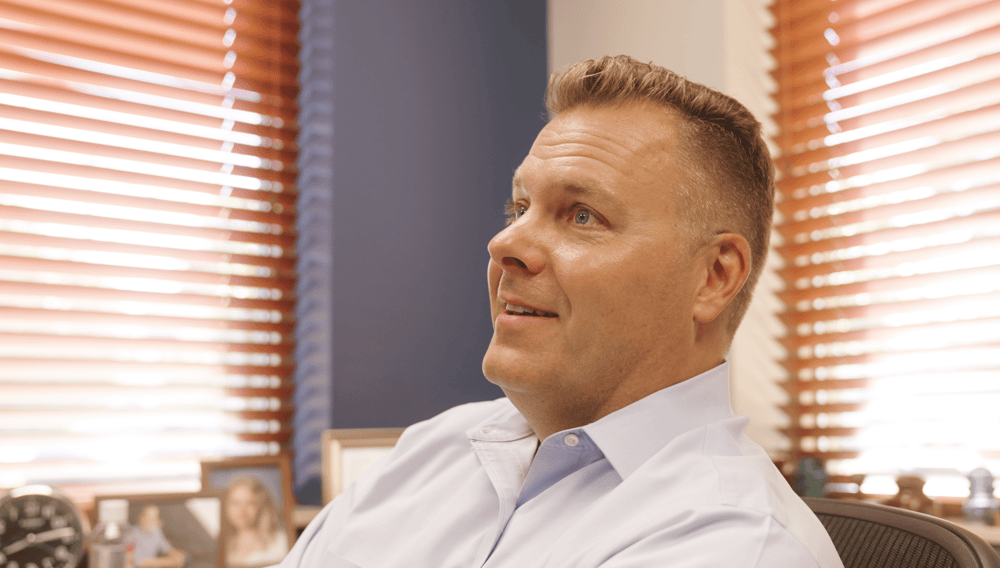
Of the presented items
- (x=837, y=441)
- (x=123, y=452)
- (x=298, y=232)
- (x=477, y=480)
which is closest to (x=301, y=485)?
(x=123, y=452)

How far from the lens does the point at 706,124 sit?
99cm

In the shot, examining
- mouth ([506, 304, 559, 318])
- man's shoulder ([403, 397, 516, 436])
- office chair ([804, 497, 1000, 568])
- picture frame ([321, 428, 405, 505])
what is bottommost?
picture frame ([321, 428, 405, 505])

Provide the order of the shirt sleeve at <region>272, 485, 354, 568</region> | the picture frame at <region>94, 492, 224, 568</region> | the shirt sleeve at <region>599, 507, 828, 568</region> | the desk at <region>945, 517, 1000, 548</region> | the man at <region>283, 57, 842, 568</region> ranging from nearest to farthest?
1. the shirt sleeve at <region>599, 507, 828, 568</region>
2. the man at <region>283, 57, 842, 568</region>
3. the shirt sleeve at <region>272, 485, 354, 568</region>
4. the desk at <region>945, 517, 1000, 548</region>
5. the picture frame at <region>94, 492, 224, 568</region>

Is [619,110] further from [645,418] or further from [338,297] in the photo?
[338,297]

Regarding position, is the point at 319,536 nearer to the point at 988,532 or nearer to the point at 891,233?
the point at 988,532

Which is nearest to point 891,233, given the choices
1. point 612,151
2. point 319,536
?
point 612,151

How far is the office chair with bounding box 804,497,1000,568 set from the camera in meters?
0.69

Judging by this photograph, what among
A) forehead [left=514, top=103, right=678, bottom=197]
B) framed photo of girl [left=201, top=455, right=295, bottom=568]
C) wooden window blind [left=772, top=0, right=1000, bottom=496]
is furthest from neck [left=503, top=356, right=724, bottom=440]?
framed photo of girl [left=201, top=455, right=295, bottom=568]

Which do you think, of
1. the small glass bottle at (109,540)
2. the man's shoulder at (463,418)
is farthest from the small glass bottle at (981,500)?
the small glass bottle at (109,540)

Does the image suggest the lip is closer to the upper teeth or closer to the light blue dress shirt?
the upper teeth

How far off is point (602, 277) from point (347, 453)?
1175mm

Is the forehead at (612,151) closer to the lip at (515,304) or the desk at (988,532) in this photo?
the lip at (515,304)

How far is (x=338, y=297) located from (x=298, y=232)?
258 mm

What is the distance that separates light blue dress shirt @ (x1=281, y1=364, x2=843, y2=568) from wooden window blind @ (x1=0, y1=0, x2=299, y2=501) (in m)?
0.95
